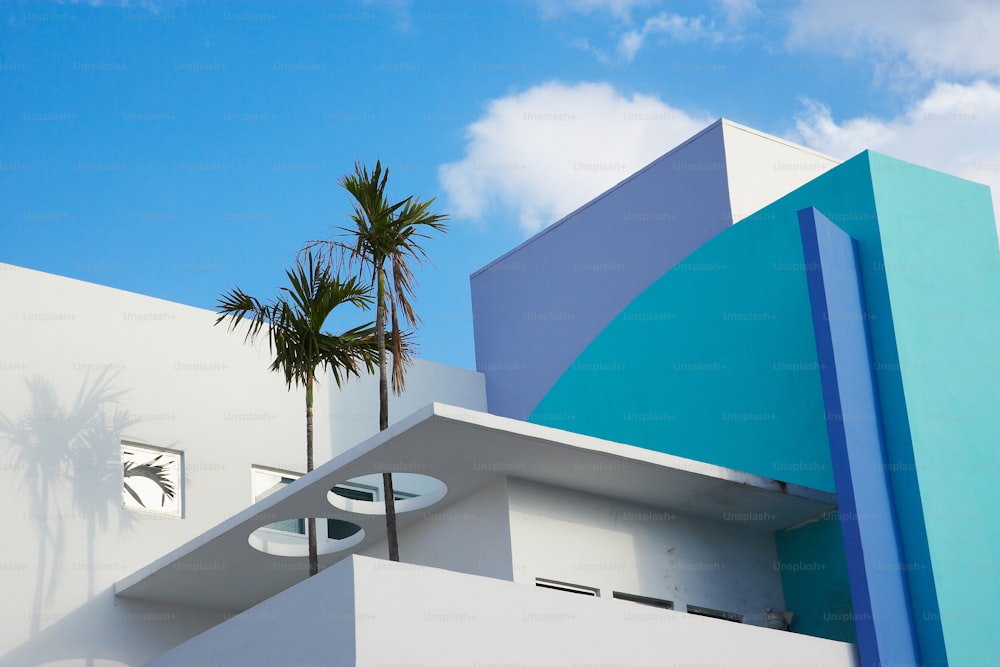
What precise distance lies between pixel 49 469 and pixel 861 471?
953 centimetres

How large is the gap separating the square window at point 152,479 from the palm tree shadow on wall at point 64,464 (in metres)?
0.24

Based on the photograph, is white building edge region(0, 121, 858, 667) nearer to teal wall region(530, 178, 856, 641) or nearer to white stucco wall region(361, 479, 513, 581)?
white stucco wall region(361, 479, 513, 581)

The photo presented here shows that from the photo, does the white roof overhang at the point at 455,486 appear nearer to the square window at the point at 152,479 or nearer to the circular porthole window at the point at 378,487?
the square window at the point at 152,479

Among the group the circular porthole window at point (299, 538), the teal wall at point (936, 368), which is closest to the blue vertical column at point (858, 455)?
the teal wall at point (936, 368)

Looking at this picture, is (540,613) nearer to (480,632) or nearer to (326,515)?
(480,632)

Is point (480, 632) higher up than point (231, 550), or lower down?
lower down

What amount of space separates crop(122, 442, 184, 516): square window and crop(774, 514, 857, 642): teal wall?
7723mm

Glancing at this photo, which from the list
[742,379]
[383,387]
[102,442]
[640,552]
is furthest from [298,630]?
[102,442]

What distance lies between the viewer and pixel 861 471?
12.5 metres

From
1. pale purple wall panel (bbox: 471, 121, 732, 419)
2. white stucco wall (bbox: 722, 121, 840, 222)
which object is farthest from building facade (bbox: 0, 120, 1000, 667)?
pale purple wall panel (bbox: 471, 121, 732, 419)

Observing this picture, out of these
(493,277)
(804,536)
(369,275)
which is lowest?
(804,536)

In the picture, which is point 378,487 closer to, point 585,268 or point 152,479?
point 152,479

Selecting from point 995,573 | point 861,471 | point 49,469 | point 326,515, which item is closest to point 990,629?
point 995,573

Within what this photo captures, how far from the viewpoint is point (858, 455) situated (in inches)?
492
